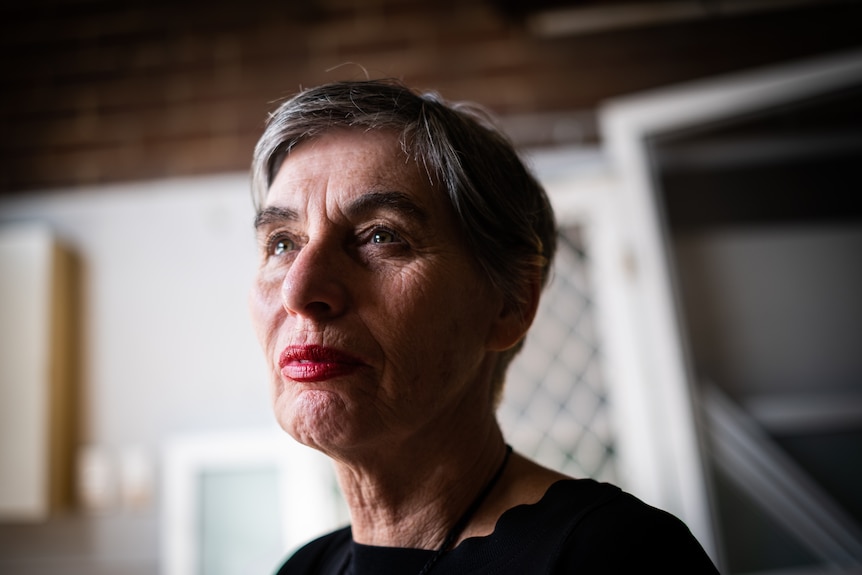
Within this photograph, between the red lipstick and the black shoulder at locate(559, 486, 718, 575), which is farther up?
the red lipstick

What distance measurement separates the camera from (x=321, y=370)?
25.6 inches

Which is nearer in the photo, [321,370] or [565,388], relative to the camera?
[321,370]

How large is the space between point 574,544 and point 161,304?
7.83ft

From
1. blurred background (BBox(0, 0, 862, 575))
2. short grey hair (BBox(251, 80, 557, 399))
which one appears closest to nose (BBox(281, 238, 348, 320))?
short grey hair (BBox(251, 80, 557, 399))

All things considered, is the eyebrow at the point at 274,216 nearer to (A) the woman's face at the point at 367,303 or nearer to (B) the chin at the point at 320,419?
(A) the woman's face at the point at 367,303

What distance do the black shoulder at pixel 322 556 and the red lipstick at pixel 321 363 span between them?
0.30 metres

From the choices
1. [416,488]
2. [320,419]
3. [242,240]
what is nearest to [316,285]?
[320,419]

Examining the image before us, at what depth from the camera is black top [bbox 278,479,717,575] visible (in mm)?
562

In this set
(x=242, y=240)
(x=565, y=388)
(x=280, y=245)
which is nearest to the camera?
(x=280, y=245)

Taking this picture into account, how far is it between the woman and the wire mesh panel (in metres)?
1.58

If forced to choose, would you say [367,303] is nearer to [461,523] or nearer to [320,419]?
[320,419]

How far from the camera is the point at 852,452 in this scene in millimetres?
3629

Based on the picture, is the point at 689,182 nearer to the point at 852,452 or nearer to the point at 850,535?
the point at 852,452

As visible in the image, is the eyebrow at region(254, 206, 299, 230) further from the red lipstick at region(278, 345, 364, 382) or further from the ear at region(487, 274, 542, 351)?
the ear at region(487, 274, 542, 351)
